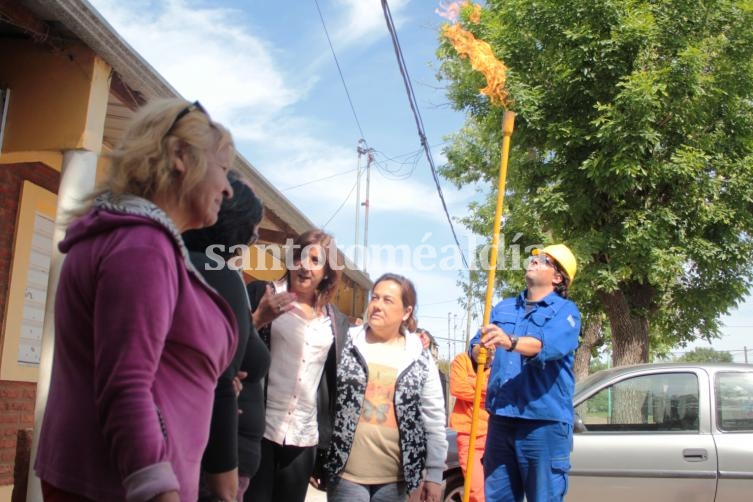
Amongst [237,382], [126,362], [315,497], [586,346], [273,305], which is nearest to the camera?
[126,362]

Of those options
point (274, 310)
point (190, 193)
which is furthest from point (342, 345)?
point (190, 193)

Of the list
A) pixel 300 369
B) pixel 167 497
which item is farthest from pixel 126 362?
pixel 300 369

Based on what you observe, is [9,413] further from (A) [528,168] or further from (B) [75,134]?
(A) [528,168]

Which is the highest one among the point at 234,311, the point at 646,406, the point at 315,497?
the point at 234,311

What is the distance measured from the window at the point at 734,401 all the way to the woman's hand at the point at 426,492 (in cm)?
320

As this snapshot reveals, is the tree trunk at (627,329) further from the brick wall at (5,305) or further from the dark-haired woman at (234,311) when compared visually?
the dark-haired woman at (234,311)

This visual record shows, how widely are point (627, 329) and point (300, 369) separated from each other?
10.1 m

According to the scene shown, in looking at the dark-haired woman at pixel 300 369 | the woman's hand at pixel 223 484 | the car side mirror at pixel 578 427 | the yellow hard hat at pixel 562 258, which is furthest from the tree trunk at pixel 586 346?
the woman's hand at pixel 223 484

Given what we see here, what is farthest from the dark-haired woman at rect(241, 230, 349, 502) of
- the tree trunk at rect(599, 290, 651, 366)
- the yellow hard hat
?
the tree trunk at rect(599, 290, 651, 366)

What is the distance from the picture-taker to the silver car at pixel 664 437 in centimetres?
Result: 538

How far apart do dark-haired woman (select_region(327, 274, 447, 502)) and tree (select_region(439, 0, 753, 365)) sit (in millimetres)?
7818

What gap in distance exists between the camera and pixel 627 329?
40.4 ft

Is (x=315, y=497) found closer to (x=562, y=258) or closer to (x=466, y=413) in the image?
(x=466, y=413)

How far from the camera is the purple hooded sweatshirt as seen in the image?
1411 mm
